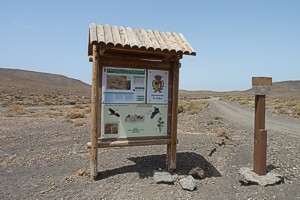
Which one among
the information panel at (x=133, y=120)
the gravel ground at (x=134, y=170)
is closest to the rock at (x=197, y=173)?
the gravel ground at (x=134, y=170)

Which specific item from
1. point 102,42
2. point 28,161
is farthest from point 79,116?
point 102,42

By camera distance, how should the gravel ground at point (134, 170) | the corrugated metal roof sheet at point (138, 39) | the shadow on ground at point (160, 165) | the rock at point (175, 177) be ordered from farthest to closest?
the shadow on ground at point (160, 165)
the rock at point (175, 177)
the corrugated metal roof sheet at point (138, 39)
the gravel ground at point (134, 170)

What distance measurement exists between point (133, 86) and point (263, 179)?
3394 mm

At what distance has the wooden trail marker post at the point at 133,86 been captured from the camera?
609 cm

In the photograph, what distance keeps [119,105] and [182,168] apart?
7.39ft

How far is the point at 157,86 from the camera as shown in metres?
6.73

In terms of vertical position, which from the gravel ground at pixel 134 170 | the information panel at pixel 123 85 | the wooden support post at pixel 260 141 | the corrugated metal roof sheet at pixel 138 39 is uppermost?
the corrugated metal roof sheet at pixel 138 39

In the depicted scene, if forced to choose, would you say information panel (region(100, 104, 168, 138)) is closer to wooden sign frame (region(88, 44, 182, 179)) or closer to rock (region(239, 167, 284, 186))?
wooden sign frame (region(88, 44, 182, 179))

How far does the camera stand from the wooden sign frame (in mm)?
6082

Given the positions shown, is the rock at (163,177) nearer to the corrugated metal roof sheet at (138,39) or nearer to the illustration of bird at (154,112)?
the illustration of bird at (154,112)

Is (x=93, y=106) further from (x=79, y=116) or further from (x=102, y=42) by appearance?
(x=79, y=116)

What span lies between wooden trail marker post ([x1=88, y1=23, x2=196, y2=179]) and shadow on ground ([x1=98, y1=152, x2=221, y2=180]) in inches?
16.7

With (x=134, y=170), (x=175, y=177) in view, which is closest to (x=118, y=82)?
(x=134, y=170)

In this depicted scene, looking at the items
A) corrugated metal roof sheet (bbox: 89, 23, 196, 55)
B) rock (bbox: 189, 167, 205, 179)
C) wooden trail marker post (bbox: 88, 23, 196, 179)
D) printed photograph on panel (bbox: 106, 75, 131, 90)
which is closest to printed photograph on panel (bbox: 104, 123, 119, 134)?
wooden trail marker post (bbox: 88, 23, 196, 179)
